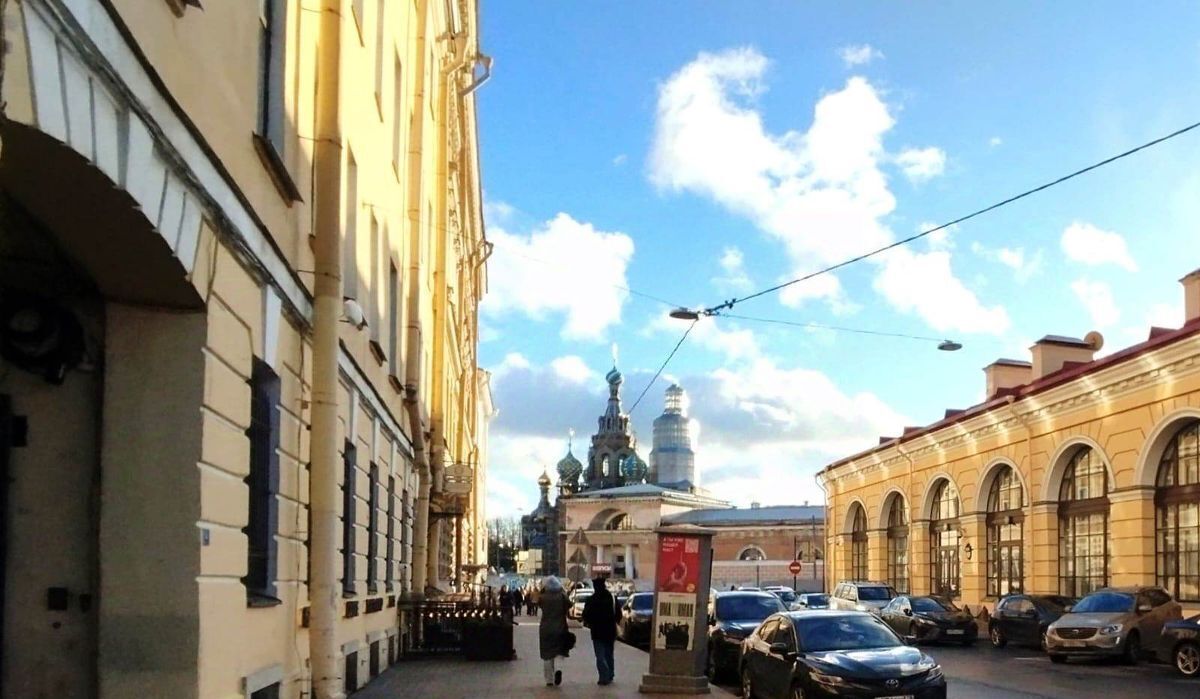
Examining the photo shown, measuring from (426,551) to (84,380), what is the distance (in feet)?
62.4

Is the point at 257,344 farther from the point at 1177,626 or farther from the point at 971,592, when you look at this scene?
the point at 971,592

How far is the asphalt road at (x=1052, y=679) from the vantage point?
18.8 meters

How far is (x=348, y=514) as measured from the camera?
15.0 m

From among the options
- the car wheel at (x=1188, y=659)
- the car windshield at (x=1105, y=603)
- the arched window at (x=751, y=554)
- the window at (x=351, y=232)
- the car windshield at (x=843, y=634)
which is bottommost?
the arched window at (x=751, y=554)

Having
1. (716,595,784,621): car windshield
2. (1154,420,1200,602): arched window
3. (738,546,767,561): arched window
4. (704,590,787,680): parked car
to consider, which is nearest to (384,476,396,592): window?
(704,590,787,680): parked car

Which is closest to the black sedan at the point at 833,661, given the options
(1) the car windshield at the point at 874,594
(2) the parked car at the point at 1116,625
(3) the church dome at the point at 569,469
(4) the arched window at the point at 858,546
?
(2) the parked car at the point at 1116,625

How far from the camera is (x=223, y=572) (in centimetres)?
852

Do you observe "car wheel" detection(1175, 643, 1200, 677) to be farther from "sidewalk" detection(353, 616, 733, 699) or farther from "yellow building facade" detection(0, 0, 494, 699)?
"yellow building facade" detection(0, 0, 494, 699)

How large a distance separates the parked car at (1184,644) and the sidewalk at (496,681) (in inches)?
352

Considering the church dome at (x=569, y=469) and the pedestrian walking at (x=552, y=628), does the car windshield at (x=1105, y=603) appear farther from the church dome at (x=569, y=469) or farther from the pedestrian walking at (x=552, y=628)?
the church dome at (x=569, y=469)

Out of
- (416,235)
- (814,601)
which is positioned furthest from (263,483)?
(814,601)

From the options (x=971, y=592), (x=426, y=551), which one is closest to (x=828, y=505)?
(x=971, y=592)

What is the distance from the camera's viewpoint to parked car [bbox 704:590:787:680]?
2209 centimetres

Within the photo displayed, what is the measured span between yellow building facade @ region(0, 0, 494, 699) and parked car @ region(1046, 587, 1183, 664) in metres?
17.0
